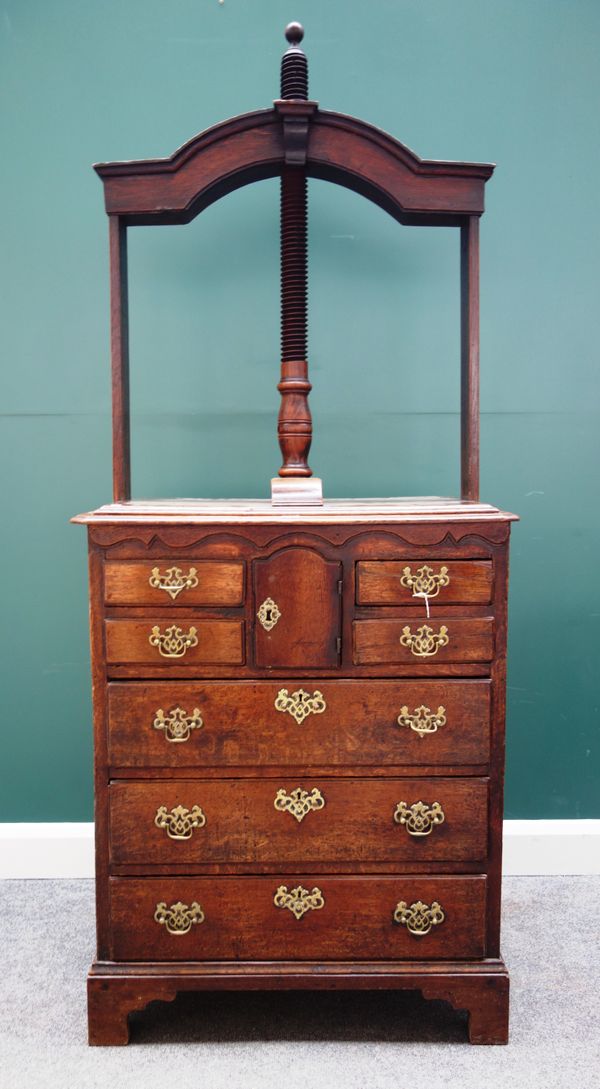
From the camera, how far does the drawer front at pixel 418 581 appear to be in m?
1.57

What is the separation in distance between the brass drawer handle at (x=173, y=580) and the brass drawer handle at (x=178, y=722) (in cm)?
24

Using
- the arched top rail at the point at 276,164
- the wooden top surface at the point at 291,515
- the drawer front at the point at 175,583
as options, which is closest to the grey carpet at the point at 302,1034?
the drawer front at the point at 175,583

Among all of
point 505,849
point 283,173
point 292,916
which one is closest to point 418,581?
point 292,916

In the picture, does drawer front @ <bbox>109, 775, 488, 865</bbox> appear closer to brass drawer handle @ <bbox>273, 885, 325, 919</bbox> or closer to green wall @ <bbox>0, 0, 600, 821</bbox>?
brass drawer handle @ <bbox>273, 885, 325, 919</bbox>

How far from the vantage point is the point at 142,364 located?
226cm

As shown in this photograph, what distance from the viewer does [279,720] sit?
62.9 inches

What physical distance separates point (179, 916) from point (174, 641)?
59cm

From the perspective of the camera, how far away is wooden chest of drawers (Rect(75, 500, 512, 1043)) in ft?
5.15

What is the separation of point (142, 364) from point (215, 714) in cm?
113

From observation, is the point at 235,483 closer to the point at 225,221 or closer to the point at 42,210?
the point at 225,221

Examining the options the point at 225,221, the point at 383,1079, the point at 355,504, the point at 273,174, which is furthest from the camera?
the point at 225,221

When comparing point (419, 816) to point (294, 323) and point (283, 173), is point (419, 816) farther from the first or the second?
point (283, 173)

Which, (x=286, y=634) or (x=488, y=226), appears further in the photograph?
A: (x=488, y=226)

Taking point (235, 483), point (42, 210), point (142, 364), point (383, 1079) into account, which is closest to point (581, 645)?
point (235, 483)
